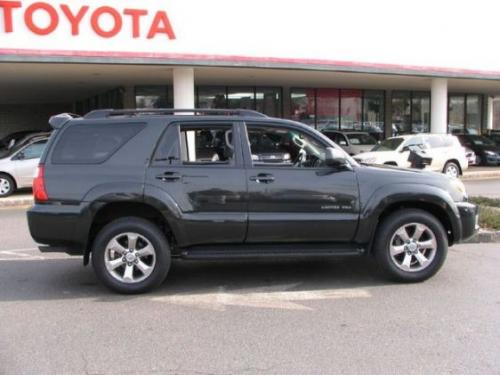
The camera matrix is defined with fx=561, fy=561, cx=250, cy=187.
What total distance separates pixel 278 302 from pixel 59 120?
2.93m

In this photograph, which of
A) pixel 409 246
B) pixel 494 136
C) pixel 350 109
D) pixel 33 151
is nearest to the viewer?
pixel 409 246

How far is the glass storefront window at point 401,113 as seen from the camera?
1049 inches

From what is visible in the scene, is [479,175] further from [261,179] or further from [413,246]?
[261,179]

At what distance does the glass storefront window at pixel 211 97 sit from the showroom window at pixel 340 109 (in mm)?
3227

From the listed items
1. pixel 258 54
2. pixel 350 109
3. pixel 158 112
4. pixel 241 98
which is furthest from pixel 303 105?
pixel 158 112

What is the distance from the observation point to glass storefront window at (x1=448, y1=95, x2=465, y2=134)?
28703mm

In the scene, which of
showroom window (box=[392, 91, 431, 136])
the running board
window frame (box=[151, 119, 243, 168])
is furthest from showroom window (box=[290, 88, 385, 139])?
the running board

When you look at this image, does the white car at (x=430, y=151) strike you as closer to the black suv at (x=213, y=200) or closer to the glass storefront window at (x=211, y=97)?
the glass storefront window at (x=211, y=97)

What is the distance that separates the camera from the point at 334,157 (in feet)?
18.7

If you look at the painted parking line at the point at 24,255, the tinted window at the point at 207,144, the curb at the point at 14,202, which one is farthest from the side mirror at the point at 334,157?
the curb at the point at 14,202

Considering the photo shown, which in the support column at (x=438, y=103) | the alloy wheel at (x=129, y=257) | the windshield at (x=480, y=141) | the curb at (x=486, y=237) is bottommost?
the curb at (x=486, y=237)

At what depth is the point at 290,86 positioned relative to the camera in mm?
23797

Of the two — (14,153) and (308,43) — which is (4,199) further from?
(308,43)

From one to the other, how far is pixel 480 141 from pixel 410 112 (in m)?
4.75
